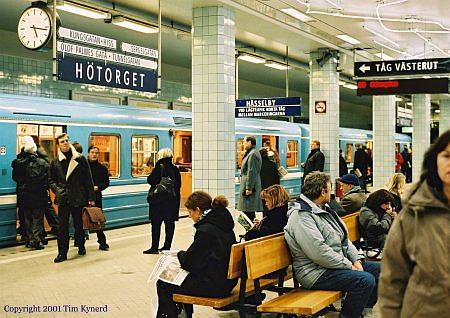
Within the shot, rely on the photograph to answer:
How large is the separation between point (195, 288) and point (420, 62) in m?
8.21

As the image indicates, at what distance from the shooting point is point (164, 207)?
8867 mm

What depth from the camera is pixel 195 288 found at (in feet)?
15.8

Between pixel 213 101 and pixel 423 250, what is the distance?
7444mm

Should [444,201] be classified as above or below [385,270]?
above

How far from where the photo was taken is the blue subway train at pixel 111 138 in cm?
958

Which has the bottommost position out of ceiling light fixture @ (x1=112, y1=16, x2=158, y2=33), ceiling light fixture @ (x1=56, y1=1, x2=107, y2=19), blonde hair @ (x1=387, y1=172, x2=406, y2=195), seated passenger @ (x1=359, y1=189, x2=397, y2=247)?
seated passenger @ (x1=359, y1=189, x2=397, y2=247)

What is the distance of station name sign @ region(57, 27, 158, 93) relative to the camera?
25.9 ft

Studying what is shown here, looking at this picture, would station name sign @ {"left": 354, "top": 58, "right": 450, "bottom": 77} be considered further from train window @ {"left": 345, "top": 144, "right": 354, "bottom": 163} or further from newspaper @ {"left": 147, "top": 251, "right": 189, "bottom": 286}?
train window @ {"left": 345, "top": 144, "right": 354, "bottom": 163}

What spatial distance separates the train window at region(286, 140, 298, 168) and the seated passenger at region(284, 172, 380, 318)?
13.2 metres

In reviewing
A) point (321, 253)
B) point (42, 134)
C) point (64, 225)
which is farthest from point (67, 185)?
point (321, 253)

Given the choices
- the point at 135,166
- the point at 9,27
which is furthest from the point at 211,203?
the point at 9,27

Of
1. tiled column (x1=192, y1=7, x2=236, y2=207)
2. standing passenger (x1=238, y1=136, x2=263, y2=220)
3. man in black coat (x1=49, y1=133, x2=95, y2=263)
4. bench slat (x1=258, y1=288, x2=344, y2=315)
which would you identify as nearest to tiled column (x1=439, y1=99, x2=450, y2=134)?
standing passenger (x1=238, y1=136, x2=263, y2=220)

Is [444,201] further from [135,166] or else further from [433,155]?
[135,166]

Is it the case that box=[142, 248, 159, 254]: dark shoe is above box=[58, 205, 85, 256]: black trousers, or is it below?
below
